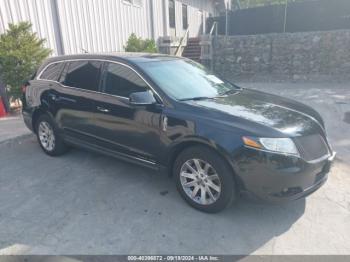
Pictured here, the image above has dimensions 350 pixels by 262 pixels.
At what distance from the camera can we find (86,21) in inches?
381

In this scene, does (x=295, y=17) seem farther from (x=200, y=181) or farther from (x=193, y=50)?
(x=200, y=181)

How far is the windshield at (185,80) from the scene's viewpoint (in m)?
3.57

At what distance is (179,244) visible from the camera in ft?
9.24

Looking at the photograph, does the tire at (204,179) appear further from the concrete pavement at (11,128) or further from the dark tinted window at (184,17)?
the dark tinted window at (184,17)

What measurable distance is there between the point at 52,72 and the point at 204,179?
309 centimetres

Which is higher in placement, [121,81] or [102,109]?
[121,81]

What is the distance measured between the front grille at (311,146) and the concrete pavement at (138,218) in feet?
2.31

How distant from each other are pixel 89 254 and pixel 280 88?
10.0m

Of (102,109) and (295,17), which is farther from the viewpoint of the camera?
(295,17)

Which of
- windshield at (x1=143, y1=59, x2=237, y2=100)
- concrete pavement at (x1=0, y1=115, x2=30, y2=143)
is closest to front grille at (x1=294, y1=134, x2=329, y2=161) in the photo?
windshield at (x1=143, y1=59, x2=237, y2=100)

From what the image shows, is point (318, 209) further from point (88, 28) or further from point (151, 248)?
point (88, 28)

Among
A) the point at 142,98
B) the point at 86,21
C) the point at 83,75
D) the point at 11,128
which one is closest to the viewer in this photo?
the point at 142,98

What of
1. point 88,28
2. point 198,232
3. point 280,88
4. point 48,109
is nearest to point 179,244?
point 198,232

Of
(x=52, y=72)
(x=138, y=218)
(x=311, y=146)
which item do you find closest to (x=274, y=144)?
(x=311, y=146)
